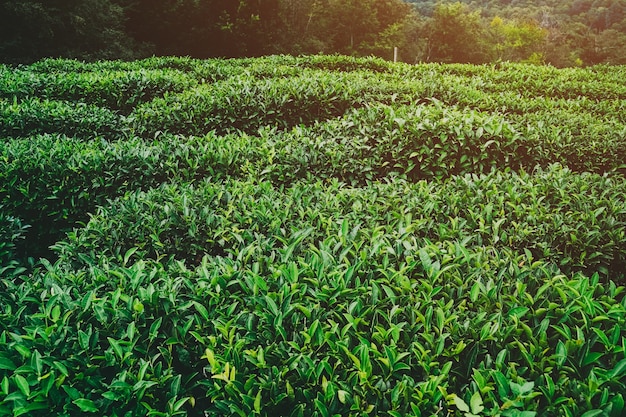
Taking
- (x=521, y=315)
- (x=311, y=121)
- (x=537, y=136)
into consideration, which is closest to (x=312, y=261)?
(x=521, y=315)

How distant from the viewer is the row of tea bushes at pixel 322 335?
2016 millimetres

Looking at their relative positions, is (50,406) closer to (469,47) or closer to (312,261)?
(312,261)

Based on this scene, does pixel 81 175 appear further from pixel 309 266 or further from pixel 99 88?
pixel 99 88

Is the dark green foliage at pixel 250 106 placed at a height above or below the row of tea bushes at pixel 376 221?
above

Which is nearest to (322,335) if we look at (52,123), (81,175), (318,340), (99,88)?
(318,340)

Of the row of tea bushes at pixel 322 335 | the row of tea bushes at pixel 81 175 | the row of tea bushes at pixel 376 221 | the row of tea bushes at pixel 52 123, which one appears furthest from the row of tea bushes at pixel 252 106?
the row of tea bushes at pixel 322 335

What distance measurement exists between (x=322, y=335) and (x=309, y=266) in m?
0.63

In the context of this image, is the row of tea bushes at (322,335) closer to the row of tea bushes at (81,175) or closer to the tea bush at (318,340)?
the tea bush at (318,340)

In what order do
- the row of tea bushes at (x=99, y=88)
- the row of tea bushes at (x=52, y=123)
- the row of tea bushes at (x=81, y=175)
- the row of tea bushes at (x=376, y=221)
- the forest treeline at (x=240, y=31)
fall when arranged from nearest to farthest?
the row of tea bushes at (x=376, y=221), the row of tea bushes at (x=81, y=175), the row of tea bushes at (x=52, y=123), the row of tea bushes at (x=99, y=88), the forest treeline at (x=240, y=31)

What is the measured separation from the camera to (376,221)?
366 cm

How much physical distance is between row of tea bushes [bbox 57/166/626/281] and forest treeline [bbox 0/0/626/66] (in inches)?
772

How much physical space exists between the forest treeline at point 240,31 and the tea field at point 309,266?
15.6 metres

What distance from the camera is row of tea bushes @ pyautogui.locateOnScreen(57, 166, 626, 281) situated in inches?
138

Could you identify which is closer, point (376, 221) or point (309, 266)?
point (309, 266)
